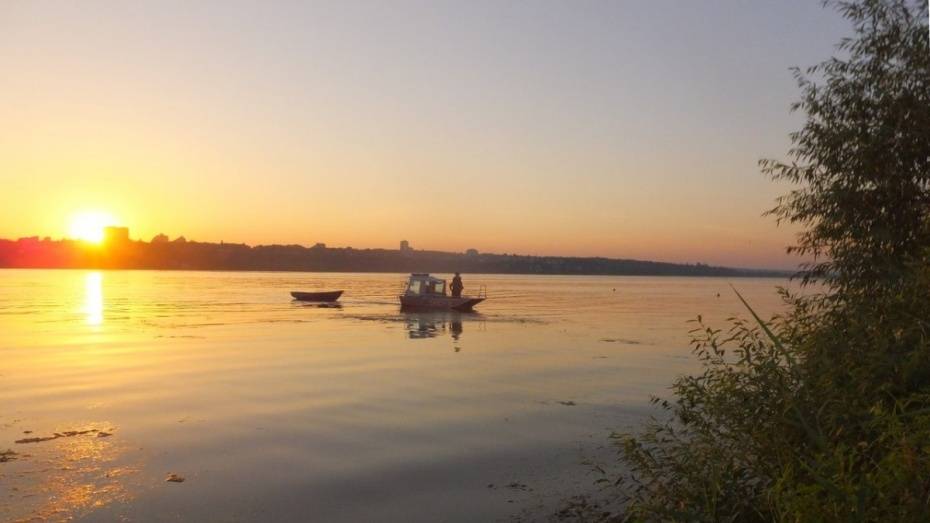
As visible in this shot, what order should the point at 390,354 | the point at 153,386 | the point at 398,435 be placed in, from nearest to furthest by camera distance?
the point at 398,435, the point at 153,386, the point at 390,354

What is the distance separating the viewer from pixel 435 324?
43.1 m

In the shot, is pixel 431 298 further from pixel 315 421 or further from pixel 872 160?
pixel 872 160

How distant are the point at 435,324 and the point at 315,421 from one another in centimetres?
2745

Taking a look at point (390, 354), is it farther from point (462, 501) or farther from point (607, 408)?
point (462, 501)

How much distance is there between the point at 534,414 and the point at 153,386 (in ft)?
38.5

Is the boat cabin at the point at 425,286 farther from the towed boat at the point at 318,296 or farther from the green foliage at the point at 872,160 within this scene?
the green foliage at the point at 872,160

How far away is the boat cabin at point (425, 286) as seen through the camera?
5364 cm

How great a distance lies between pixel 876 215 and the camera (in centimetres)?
1119

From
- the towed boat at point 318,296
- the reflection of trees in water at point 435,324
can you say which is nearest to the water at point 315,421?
the reflection of trees in water at point 435,324

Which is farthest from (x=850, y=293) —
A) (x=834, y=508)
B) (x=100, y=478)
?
(x=100, y=478)

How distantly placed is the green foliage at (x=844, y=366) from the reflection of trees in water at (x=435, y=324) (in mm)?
22854

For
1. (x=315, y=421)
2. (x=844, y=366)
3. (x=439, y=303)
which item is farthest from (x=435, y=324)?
(x=844, y=366)

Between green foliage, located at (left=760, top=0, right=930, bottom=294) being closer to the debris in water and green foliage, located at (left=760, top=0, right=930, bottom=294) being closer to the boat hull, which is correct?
the debris in water

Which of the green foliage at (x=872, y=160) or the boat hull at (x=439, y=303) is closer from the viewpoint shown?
the green foliage at (x=872, y=160)
